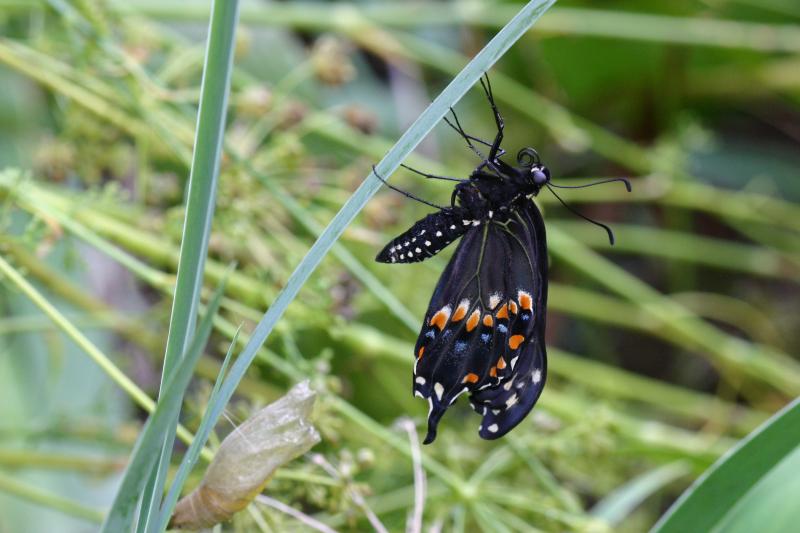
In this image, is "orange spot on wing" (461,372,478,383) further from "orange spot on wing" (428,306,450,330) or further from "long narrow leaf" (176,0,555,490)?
"long narrow leaf" (176,0,555,490)

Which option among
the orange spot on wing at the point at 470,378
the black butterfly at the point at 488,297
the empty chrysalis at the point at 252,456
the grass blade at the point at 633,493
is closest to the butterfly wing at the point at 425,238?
the black butterfly at the point at 488,297

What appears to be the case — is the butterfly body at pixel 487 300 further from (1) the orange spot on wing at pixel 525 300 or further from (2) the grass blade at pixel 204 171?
(2) the grass blade at pixel 204 171

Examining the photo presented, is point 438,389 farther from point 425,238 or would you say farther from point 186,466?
point 186,466

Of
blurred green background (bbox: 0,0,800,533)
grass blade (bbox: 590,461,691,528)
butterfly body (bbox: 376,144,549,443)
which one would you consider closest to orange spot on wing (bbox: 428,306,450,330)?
butterfly body (bbox: 376,144,549,443)

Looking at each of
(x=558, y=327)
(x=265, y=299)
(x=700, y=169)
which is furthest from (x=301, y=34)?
(x=265, y=299)

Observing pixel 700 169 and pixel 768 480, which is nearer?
pixel 768 480

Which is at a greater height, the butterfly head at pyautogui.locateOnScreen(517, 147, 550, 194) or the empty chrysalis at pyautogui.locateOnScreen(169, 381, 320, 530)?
the butterfly head at pyautogui.locateOnScreen(517, 147, 550, 194)

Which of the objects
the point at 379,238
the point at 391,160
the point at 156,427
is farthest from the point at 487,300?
the point at 156,427

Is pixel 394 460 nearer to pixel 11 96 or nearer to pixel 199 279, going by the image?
pixel 199 279
